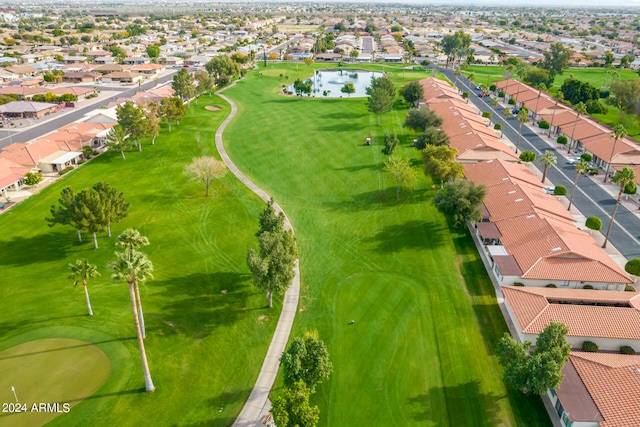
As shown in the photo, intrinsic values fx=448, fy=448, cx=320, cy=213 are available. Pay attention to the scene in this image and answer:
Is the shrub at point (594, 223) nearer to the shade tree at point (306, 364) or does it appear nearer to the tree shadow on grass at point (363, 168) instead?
the tree shadow on grass at point (363, 168)

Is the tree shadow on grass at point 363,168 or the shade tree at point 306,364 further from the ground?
the shade tree at point 306,364

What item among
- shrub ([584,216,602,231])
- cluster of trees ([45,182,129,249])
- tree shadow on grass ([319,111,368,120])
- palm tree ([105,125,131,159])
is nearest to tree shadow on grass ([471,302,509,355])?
shrub ([584,216,602,231])

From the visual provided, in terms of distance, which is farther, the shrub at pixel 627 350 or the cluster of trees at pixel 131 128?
the cluster of trees at pixel 131 128

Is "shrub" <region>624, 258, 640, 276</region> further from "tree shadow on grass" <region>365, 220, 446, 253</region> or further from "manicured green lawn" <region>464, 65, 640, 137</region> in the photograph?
"manicured green lawn" <region>464, 65, 640, 137</region>

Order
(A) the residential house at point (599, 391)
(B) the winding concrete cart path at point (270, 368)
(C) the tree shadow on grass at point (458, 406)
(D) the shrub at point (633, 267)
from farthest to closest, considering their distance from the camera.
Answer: (D) the shrub at point (633, 267), (B) the winding concrete cart path at point (270, 368), (C) the tree shadow on grass at point (458, 406), (A) the residential house at point (599, 391)

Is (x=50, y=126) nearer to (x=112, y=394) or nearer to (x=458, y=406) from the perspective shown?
(x=112, y=394)

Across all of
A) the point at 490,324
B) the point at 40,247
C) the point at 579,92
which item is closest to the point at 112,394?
the point at 40,247

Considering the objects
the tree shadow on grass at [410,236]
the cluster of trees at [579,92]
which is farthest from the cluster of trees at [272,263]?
the cluster of trees at [579,92]
